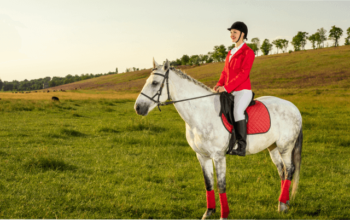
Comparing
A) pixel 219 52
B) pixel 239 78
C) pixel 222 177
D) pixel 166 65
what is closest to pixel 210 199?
Result: pixel 222 177

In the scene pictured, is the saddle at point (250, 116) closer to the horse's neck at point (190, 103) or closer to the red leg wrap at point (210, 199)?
the horse's neck at point (190, 103)

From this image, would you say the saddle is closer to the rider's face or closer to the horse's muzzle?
the rider's face

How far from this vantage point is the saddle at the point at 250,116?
450 cm

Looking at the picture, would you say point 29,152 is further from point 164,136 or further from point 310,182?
point 310,182

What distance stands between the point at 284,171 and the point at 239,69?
289cm

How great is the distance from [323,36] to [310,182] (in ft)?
450

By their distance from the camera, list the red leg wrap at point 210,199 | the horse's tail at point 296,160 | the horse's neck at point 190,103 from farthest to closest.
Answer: the horse's tail at point 296,160
the red leg wrap at point 210,199
the horse's neck at point 190,103

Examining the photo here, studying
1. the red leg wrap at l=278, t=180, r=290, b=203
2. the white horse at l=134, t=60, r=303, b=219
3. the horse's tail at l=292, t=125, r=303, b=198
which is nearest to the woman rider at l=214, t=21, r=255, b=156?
the white horse at l=134, t=60, r=303, b=219

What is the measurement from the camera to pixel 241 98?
15.0 ft

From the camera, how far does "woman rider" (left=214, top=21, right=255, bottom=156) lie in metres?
4.52

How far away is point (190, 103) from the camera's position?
4395 millimetres

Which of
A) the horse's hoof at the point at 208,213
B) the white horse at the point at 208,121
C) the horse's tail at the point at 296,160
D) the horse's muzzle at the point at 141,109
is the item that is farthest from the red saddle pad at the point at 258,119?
the horse's muzzle at the point at 141,109

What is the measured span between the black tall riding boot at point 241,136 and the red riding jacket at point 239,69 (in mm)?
703

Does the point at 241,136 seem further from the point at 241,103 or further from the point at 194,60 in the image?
the point at 194,60
